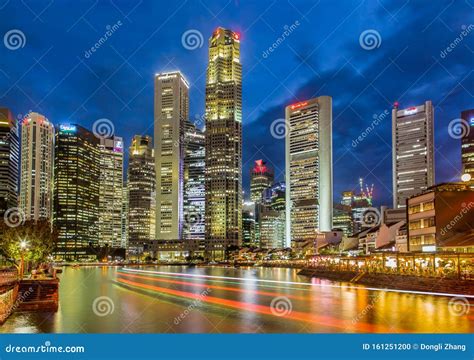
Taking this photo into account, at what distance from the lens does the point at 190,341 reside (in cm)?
1605

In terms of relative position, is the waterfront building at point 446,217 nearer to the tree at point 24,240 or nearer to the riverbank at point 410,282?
the riverbank at point 410,282

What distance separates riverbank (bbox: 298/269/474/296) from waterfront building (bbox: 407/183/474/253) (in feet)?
25.6

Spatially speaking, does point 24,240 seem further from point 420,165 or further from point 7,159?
point 420,165

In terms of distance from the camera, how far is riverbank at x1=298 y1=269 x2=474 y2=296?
3444 centimetres

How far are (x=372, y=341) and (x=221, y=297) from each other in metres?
25.3

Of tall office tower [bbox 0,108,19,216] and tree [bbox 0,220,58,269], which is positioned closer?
tree [bbox 0,220,58,269]

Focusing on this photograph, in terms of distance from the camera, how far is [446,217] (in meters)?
53.3

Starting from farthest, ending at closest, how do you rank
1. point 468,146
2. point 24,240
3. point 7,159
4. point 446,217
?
point 7,159, point 468,146, point 446,217, point 24,240

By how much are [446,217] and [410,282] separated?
47.6 feet

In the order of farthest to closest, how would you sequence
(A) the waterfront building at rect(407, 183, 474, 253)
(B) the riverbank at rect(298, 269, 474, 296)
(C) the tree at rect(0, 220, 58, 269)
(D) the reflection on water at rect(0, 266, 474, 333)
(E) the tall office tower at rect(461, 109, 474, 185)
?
(E) the tall office tower at rect(461, 109, 474, 185)
(A) the waterfront building at rect(407, 183, 474, 253)
(C) the tree at rect(0, 220, 58, 269)
(B) the riverbank at rect(298, 269, 474, 296)
(D) the reflection on water at rect(0, 266, 474, 333)

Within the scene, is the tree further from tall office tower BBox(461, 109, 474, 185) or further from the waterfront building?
tall office tower BBox(461, 109, 474, 185)

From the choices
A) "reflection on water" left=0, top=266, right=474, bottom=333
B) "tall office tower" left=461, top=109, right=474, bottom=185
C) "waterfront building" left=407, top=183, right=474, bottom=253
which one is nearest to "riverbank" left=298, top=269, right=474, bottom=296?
"reflection on water" left=0, top=266, right=474, bottom=333

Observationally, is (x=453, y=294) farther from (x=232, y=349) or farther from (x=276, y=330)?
(x=232, y=349)

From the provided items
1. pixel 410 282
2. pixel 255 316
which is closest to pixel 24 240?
pixel 255 316
